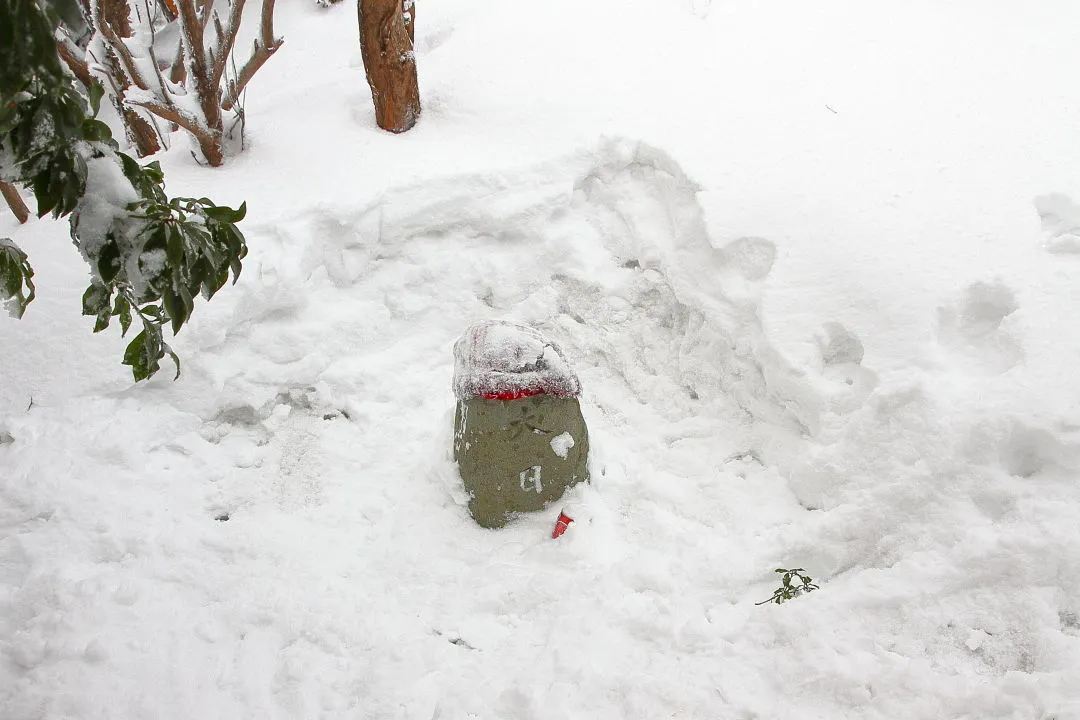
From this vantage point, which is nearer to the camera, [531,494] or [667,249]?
[531,494]

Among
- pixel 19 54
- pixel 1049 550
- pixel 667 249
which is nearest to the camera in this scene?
pixel 19 54

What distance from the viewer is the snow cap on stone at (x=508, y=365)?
2.83 m

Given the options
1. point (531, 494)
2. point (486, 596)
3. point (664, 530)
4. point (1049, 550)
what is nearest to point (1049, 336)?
point (1049, 550)

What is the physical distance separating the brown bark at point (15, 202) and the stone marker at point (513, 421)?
298cm

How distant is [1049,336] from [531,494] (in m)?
2.22

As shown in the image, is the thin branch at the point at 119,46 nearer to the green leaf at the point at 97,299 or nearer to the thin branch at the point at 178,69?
the thin branch at the point at 178,69

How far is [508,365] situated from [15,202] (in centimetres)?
333

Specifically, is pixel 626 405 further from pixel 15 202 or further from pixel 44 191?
pixel 15 202

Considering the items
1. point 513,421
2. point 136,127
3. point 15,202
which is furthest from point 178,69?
point 513,421

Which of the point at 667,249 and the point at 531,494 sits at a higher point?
the point at 667,249

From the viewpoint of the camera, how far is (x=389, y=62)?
4582 mm

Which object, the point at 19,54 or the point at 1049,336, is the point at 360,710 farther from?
the point at 1049,336

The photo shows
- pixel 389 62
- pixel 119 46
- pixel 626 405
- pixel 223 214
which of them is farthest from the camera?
pixel 389 62

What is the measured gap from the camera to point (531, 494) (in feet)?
10.0
